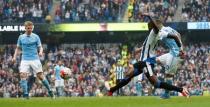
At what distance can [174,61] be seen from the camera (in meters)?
21.2

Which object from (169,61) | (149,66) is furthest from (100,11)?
(149,66)

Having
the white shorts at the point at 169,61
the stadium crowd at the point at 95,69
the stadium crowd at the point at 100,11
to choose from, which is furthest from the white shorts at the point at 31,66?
the stadium crowd at the point at 100,11

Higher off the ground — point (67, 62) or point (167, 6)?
point (167, 6)

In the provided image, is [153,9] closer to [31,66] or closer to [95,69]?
[95,69]

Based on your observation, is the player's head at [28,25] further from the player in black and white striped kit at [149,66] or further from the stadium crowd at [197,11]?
the stadium crowd at [197,11]

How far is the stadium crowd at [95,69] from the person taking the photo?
135 feet

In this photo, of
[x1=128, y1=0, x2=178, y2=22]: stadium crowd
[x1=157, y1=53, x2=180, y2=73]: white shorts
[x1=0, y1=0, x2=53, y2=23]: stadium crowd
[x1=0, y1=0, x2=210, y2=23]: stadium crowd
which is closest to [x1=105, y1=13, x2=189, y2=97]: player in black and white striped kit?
[x1=157, y1=53, x2=180, y2=73]: white shorts

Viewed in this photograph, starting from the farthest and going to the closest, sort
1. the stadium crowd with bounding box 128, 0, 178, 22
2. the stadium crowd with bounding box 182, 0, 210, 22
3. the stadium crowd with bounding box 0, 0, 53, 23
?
1. the stadium crowd with bounding box 0, 0, 53, 23
2. the stadium crowd with bounding box 128, 0, 178, 22
3. the stadium crowd with bounding box 182, 0, 210, 22

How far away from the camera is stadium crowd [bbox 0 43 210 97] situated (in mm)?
41000

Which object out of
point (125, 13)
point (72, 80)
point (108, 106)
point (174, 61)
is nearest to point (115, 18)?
Result: point (125, 13)

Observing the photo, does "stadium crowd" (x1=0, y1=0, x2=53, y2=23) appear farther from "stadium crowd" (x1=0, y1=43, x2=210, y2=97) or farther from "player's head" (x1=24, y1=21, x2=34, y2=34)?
"player's head" (x1=24, y1=21, x2=34, y2=34)

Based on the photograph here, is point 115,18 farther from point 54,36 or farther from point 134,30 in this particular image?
point 54,36

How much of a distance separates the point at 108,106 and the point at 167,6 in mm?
30232

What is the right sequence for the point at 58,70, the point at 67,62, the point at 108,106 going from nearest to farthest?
the point at 108,106, the point at 58,70, the point at 67,62
